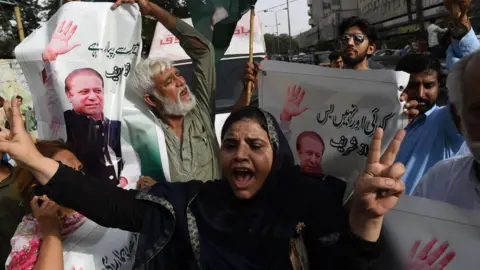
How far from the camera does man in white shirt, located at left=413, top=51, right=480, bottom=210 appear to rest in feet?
4.66

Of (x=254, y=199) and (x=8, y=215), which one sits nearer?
(x=254, y=199)

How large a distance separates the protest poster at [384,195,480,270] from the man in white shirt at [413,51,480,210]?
0.09m

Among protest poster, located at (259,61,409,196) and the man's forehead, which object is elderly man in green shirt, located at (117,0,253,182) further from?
protest poster, located at (259,61,409,196)

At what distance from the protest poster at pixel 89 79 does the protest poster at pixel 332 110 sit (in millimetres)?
711

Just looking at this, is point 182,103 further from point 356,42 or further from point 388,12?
point 388,12

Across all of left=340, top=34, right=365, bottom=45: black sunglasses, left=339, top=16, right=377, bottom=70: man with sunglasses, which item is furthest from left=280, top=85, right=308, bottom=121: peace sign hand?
left=340, top=34, right=365, bottom=45: black sunglasses

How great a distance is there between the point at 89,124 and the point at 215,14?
1.27 m

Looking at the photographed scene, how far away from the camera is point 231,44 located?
6.09 meters

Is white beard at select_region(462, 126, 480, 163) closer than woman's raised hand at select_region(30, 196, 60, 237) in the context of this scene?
Yes

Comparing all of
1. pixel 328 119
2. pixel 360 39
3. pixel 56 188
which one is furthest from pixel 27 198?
pixel 360 39

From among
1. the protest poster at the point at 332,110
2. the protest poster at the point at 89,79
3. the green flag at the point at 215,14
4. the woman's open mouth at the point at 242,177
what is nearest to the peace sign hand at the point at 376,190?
the protest poster at the point at 332,110

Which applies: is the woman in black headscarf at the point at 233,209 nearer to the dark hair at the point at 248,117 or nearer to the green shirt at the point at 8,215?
the dark hair at the point at 248,117

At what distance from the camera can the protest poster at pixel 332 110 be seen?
1.78 m

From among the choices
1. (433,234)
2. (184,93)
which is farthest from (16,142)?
(433,234)
